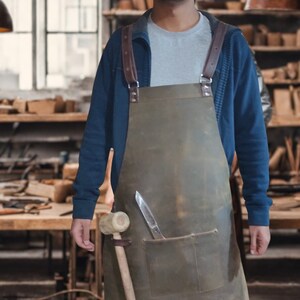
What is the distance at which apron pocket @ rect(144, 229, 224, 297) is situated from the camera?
1.95m

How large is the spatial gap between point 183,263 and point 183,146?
13.3 inches

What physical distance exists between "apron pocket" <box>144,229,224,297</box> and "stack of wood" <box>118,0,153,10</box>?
15.6ft

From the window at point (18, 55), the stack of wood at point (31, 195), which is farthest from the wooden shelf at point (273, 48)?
the stack of wood at point (31, 195)

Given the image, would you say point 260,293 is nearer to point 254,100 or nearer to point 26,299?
point 26,299

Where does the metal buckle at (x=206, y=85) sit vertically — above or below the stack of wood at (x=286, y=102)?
above

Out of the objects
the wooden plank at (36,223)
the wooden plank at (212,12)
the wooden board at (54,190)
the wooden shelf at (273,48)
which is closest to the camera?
the wooden plank at (36,223)

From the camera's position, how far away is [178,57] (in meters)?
1.95

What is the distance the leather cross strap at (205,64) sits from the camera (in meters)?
1.93

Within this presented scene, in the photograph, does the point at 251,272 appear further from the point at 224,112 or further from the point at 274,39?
the point at 224,112

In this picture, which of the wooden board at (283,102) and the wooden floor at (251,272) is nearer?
the wooden floor at (251,272)

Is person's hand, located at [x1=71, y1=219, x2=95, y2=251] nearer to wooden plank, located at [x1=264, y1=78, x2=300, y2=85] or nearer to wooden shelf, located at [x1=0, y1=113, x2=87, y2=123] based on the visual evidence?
wooden shelf, located at [x1=0, y1=113, x2=87, y2=123]

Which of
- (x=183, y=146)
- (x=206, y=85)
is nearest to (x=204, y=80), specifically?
(x=206, y=85)

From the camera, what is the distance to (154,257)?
6.42 feet

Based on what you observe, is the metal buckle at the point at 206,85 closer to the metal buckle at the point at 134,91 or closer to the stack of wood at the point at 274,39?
the metal buckle at the point at 134,91
